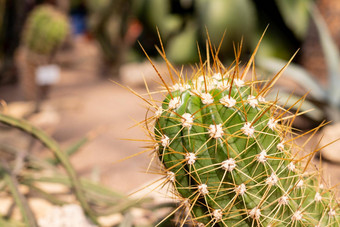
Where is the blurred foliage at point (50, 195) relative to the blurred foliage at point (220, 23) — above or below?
above

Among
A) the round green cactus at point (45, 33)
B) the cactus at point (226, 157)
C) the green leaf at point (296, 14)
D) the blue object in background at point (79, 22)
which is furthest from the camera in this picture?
the blue object in background at point (79, 22)

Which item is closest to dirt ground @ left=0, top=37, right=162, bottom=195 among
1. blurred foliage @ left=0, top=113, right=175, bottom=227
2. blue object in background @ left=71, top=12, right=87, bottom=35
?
blurred foliage @ left=0, top=113, right=175, bottom=227

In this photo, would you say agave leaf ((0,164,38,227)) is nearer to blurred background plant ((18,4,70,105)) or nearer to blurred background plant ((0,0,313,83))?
blurred background plant ((18,4,70,105))

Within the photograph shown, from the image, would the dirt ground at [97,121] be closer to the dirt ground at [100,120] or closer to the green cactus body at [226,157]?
the dirt ground at [100,120]

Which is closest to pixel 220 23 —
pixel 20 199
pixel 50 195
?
pixel 50 195

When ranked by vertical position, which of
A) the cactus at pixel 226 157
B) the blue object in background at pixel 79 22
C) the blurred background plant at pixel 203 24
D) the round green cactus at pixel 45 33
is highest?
the cactus at pixel 226 157

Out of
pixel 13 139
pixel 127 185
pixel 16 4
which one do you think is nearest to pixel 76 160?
pixel 13 139

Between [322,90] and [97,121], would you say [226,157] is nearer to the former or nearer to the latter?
[322,90]

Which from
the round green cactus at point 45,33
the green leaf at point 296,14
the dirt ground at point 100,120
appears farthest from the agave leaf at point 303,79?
the green leaf at point 296,14
